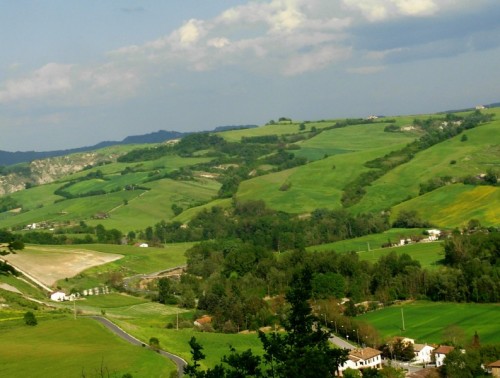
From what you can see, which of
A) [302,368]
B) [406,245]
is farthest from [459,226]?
[302,368]

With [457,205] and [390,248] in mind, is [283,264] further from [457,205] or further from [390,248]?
[457,205]

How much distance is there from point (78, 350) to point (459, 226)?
84384 millimetres

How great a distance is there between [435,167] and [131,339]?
118 m

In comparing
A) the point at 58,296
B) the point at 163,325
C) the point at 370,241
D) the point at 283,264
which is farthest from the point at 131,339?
the point at 370,241

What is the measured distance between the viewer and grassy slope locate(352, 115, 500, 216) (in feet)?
537

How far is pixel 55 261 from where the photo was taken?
13338cm

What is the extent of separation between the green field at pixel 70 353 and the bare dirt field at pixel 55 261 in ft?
152

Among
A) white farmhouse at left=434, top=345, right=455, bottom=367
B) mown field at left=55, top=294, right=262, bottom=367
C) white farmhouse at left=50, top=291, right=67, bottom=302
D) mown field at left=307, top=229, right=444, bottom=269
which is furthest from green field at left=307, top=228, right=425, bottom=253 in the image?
white farmhouse at left=434, top=345, right=455, bottom=367

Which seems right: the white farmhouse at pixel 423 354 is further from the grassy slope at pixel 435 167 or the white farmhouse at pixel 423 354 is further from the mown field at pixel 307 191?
the mown field at pixel 307 191

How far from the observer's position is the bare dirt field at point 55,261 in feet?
411

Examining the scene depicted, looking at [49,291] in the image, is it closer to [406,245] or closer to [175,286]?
[175,286]

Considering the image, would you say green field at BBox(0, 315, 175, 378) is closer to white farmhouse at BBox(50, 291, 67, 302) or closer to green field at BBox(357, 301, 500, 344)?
green field at BBox(357, 301, 500, 344)

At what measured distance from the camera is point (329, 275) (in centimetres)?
10188

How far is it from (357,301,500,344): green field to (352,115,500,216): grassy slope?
234 feet
